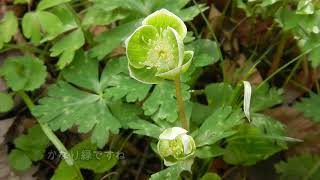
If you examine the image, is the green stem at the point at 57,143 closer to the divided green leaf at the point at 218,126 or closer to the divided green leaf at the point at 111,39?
the divided green leaf at the point at 111,39

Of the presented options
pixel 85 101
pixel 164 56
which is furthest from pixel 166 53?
pixel 85 101

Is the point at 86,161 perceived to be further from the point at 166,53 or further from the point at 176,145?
the point at 166,53

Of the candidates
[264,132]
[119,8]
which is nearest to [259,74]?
[264,132]

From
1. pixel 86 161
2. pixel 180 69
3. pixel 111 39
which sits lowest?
pixel 86 161

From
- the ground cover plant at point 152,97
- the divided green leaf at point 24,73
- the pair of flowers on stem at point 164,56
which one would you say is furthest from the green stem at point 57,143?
the pair of flowers on stem at point 164,56

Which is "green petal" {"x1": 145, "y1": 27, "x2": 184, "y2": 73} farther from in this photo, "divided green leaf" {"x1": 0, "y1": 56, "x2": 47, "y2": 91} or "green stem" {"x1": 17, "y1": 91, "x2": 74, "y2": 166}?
"divided green leaf" {"x1": 0, "y1": 56, "x2": 47, "y2": 91}

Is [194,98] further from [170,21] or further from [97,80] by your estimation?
[170,21]

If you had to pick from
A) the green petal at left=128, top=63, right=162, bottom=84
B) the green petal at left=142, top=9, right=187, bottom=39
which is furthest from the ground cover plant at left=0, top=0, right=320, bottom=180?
the green petal at left=142, top=9, right=187, bottom=39
